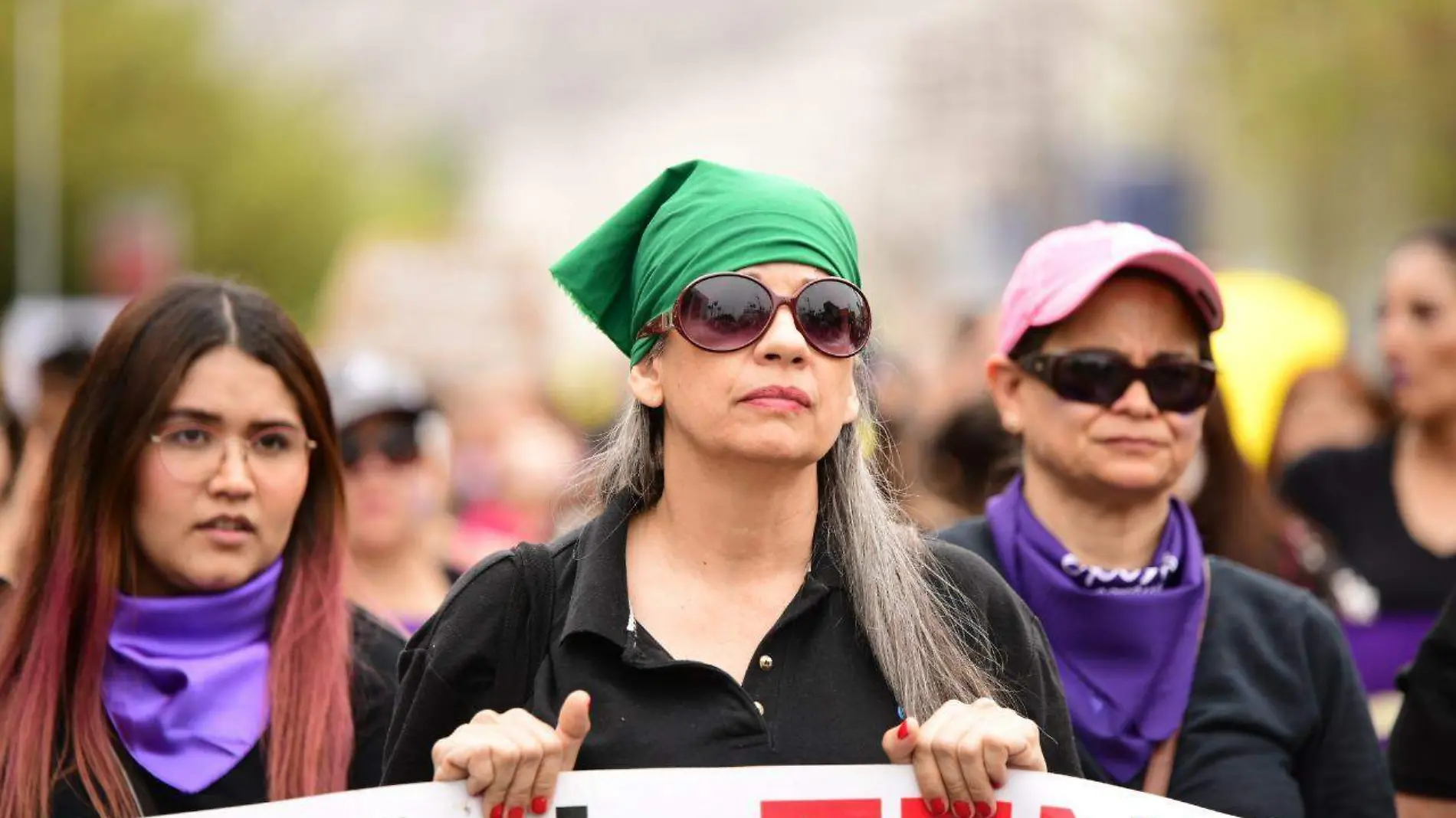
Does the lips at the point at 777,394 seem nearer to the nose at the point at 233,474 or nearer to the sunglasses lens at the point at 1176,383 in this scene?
the sunglasses lens at the point at 1176,383

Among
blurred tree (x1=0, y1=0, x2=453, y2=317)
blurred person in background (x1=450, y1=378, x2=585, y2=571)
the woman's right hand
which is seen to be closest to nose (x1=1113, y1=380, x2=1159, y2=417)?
the woman's right hand

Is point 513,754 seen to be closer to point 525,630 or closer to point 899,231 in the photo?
point 525,630

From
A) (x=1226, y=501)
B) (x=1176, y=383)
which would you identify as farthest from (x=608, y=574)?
(x=1226, y=501)

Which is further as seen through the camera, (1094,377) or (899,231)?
(899,231)

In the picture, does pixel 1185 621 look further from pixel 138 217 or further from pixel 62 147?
pixel 62 147

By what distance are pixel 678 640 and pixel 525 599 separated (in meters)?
0.26

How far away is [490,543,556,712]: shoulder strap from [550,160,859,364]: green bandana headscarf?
39 cm

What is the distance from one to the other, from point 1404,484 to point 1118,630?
234 centimetres

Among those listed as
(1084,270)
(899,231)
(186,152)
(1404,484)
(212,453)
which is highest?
(186,152)

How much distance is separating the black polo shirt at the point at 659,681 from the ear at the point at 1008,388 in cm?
80

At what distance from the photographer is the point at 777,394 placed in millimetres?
3346

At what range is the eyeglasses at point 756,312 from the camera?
334 cm

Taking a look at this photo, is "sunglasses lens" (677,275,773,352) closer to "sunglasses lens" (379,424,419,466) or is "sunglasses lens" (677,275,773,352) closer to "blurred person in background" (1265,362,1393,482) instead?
"sunglasses lens" (379,424,419,466)

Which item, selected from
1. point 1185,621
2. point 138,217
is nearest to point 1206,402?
point 1185,621
